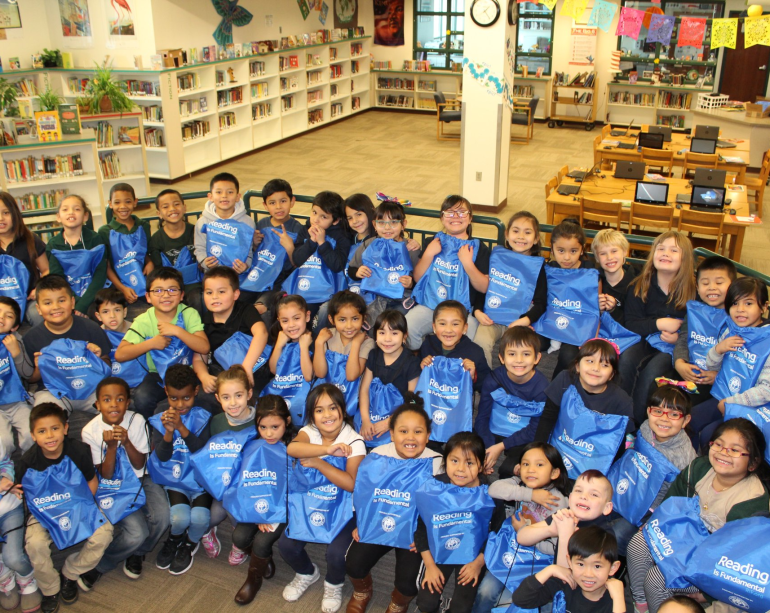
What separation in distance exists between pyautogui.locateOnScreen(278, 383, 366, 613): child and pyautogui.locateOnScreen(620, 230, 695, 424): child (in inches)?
63.7

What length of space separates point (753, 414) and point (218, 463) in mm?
2458

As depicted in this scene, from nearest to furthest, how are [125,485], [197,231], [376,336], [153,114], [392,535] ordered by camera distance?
[392,535] → [125,485] → [376,336] → [197,231] → [153,114]

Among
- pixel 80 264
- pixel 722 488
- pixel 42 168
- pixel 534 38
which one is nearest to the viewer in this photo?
pixel 722 488

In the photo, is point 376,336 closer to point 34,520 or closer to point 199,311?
point 199,311

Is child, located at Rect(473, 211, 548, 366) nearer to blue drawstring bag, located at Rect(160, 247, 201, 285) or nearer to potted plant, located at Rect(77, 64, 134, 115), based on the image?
blue drawstring bag, located at Rect(160, 247, 201, 285)

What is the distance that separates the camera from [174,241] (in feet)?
Answer: 15.9

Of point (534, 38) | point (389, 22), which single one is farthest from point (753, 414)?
point (389, 22)

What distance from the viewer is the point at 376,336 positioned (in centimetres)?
368

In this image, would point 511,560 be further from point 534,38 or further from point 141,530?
point 534,38

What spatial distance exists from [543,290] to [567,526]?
1.66 metres

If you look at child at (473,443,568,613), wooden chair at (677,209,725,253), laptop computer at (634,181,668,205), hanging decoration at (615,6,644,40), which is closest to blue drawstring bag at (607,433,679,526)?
child at (473,443,568,613)

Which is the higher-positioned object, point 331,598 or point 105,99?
point 105,99

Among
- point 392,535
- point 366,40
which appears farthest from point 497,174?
point 366,40

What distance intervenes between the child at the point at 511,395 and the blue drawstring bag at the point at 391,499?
0.48 meters
